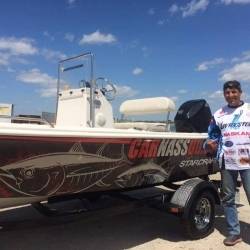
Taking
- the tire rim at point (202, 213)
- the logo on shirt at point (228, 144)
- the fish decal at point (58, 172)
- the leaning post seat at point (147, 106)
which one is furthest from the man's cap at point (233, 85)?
the fish decal at point (58, 172)

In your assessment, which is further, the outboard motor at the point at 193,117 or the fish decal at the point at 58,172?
the outboard motor at the point at 193,117

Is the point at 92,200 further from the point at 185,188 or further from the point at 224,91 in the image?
the point at 224,91

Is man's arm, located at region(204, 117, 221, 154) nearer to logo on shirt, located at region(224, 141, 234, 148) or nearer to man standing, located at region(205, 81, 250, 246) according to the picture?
man standing, located at region(205, 81, 250, 246)

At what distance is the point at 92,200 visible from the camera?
534 centimetres

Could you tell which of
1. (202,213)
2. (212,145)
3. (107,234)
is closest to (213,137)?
Answer: (212,145)

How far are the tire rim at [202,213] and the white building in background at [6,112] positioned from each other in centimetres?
264

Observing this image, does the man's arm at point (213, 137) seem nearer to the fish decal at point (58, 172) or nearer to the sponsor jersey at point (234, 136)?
the sponsor jersey at point (234, 136)

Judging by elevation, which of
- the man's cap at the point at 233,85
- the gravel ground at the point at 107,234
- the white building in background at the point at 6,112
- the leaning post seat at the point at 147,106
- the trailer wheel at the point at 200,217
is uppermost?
the man's cap at the point at 233,85

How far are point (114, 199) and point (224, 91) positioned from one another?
1930 millimetres

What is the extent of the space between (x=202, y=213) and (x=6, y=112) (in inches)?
114

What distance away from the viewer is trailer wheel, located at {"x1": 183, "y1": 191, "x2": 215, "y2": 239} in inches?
215

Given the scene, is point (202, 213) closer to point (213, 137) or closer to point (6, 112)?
point (213, 137)

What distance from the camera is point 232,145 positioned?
208 inches

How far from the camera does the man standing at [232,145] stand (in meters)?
5.24
